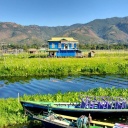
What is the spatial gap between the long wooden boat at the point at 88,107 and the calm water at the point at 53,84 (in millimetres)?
13131

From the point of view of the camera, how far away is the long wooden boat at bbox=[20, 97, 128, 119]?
22562mm

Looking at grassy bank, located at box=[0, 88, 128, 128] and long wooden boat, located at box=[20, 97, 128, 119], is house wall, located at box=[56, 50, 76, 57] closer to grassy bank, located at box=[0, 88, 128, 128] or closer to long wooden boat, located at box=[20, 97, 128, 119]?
grassy bank, located at box=[0, 88, 128, 128]

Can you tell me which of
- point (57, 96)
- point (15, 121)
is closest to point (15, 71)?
point (57, 96)

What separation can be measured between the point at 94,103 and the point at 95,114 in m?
1.04

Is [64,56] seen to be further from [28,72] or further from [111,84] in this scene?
[111,84]

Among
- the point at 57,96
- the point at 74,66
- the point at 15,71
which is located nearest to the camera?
the point at 57,96

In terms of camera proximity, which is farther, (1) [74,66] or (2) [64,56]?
(2) [64,56]

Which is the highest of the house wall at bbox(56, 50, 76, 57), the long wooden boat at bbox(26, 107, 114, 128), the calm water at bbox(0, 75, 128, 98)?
the house wall at bbox(56, 50, 76, 57)

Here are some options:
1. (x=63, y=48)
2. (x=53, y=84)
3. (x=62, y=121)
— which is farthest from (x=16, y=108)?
(x=63, y=48)

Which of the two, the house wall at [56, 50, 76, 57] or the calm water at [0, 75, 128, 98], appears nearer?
the calm water at [0, 75, 128, 98]

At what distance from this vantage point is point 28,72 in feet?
176

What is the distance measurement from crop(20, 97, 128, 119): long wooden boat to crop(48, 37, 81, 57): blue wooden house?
61344 millimetres

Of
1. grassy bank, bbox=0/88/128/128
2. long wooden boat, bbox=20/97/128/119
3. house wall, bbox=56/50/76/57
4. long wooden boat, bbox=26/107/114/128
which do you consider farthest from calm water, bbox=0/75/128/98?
house wall, bbox=56/50/76/57

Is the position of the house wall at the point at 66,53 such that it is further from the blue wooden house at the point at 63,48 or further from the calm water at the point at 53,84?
the calm water at the point at 53,84
